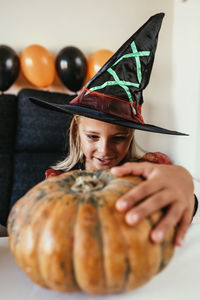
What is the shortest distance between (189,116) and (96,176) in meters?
1.91

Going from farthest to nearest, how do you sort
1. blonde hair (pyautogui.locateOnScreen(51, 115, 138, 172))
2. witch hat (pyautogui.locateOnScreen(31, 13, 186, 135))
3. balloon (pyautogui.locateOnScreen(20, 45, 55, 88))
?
balloon (pyautogui.locateOnScreen(20, 45, 55, 88)) → blonde hair (pyautogui.locateOnScreen(51, 115, 138, 172)) → witch hat (pyautogui.locateOnScreen(31, 13, 186, 135))

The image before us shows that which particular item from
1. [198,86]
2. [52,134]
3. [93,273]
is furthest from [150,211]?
[198,86]

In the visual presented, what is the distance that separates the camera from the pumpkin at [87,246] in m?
0.36

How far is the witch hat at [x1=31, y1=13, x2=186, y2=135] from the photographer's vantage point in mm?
792

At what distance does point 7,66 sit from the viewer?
2.08 m

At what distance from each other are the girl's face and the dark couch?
1.03 metres

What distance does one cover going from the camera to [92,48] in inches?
100

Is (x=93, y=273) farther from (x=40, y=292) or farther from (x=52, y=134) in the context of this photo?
(x=52, y=134)

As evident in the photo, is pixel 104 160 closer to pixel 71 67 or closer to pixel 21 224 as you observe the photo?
pixel 21 224

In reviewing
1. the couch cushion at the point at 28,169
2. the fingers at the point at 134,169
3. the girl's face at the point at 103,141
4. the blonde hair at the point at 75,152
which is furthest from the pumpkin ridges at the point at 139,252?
the couch cushion at the point at 28,169

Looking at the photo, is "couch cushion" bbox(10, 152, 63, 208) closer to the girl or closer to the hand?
the girl

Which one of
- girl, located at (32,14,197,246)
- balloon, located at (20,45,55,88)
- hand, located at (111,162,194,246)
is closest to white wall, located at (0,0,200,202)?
balloon, located at (20,45,55,88)

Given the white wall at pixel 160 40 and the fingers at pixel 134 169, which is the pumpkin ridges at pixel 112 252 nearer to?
the fingers at pixel 134 169

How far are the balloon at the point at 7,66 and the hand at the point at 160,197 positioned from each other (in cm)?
197
